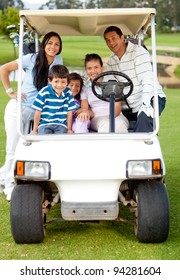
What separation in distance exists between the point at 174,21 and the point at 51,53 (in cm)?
6016

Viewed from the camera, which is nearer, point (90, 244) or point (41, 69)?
point (90, 244)

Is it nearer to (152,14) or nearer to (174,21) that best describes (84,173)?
(152,14)

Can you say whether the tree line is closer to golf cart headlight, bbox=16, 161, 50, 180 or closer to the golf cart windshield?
the golf cart windshield

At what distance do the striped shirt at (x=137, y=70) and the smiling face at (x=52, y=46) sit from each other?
560mm

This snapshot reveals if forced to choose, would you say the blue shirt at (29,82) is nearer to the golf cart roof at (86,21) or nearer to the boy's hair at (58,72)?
the golf cart roof at (86,21)

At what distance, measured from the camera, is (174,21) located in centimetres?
6406

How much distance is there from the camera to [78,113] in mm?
5305

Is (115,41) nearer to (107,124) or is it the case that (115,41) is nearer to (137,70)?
(137,70)

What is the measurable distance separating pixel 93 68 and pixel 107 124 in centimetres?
53

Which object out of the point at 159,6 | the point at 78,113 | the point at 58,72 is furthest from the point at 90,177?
the point at 159,6

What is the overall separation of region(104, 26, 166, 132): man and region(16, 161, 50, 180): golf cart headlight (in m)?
1.00

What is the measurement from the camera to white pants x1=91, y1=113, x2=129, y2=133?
16.6 ft

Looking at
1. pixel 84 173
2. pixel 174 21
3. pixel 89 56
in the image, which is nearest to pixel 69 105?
pixel 89 56
